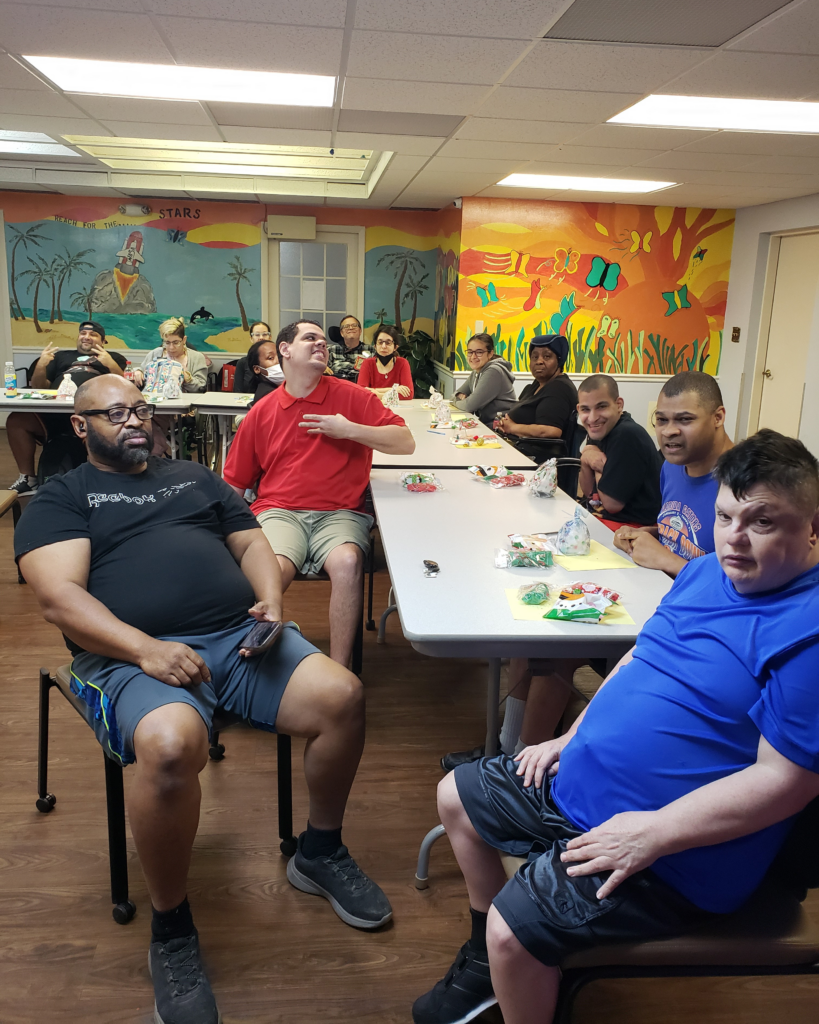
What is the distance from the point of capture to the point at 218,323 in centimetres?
892

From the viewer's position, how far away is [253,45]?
3.21 metres

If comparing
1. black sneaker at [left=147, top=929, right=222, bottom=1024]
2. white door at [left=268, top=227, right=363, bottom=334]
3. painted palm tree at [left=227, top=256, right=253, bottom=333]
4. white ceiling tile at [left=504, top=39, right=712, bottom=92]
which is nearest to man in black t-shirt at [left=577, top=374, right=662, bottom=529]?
white ceiling tile at [left=504, top=39, right=712, bottom=92]

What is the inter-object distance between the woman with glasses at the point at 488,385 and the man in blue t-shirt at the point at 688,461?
2992 millimetres

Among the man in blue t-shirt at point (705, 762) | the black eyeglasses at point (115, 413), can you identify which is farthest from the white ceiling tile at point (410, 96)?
the man in blue t-shirt at point (705, 762)

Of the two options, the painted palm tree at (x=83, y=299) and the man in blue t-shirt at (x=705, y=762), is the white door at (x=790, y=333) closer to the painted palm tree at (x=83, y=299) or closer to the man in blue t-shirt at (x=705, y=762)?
the man in blue t-shirt at (x=705, y=762)

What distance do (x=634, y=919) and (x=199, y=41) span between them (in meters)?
3.46

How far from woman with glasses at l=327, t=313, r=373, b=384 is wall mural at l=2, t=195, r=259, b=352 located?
6.52 feet

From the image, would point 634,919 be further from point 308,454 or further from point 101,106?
point 101,106

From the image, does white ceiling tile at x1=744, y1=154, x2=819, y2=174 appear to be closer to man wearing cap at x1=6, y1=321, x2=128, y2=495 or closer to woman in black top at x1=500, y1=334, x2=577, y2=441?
woman in black top at x1=500, y1=334, x2=577, y2=441

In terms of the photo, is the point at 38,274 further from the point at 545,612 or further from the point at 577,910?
the point at 577,910

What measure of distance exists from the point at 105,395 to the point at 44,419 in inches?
151

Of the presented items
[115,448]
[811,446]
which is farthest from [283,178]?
[115,448]

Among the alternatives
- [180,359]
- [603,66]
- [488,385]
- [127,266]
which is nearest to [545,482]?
[603,66]

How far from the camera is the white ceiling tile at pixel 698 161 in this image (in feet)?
16.2
